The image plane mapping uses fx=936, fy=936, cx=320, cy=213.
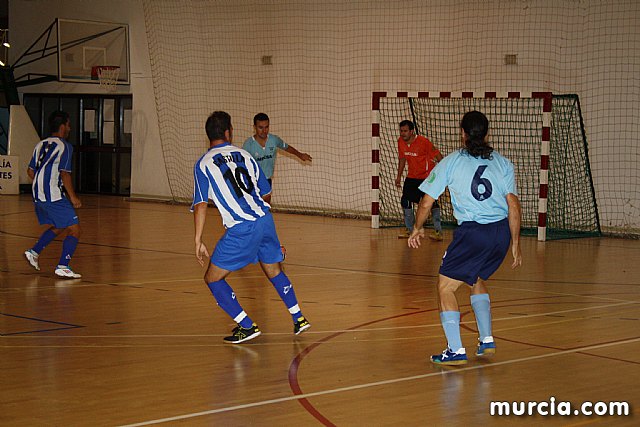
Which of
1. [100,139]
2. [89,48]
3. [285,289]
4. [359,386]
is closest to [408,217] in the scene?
[285,289]

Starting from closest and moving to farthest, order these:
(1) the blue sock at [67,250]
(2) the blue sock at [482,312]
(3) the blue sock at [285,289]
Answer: (2) the blue sock at [482,312]
(3) the blue sock at [285,289]
(1) the blue sock at [67,250]

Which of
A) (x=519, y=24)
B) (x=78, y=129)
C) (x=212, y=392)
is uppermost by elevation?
(x=519, y=24)

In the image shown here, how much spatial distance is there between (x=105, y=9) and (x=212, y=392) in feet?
68.9

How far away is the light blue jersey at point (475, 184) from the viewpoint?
662 cm

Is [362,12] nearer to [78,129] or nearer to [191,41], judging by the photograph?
[191,41]

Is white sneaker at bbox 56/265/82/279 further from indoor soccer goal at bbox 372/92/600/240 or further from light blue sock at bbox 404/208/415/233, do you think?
indoor soccer goal at bbox 372/92/600/240

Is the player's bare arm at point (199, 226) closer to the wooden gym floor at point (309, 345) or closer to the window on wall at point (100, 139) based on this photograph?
the wooden gym floor at point (309, 345)

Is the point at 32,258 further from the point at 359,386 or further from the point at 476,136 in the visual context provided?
the point at 476,136

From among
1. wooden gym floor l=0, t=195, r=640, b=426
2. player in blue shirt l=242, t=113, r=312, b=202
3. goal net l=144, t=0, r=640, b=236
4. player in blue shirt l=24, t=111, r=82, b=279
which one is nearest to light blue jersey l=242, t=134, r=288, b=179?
player in blue shirt l=242, t=113, r=312, b=202

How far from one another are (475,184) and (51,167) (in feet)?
20.0

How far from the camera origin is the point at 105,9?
82.5ft

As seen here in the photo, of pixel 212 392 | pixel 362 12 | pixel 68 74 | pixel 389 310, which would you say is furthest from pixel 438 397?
pixel 68 74

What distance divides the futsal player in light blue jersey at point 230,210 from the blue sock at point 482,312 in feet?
5.44
